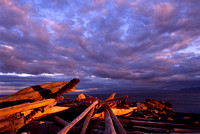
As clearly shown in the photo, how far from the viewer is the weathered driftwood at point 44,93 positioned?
6.12 meters

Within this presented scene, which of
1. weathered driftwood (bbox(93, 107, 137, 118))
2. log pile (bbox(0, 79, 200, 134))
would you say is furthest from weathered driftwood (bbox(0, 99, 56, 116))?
weathered driftwood (bbox(93, 107, 137, 118))

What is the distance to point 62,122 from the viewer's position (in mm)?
5770

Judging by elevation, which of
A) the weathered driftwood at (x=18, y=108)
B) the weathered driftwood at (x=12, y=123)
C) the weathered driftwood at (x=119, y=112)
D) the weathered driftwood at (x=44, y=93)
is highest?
the weathered driftwood at (x=44, y=93)

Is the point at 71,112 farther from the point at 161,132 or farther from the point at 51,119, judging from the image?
the point at 161,132

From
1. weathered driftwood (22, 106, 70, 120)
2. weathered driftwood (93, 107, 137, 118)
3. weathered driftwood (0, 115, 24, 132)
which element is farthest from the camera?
weathered driftwood (93, 107, 137, 118)

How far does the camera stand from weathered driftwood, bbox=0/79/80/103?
6125mm

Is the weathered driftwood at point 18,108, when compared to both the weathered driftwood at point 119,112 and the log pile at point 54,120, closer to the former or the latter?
the log pile at point 54,120

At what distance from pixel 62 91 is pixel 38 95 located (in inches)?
55.2

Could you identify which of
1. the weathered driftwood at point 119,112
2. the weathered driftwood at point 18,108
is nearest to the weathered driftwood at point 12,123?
the weathered driftwood at point 18,108

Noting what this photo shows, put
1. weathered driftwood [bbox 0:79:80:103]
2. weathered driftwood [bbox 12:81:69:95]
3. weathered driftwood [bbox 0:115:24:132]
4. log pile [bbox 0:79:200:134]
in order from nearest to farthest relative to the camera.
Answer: weathered driftwood [bbox 0:115:24:132] → log pile [bbox 0:79:200:134] → weathered driftwood [bbox 0:79:80:103] → weathered driftwood [bbox 12:81:69:95]

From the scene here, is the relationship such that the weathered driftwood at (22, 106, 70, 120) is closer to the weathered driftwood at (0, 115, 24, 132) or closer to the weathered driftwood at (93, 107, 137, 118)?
the weathered driftwood at (0, 115, 24, 132)

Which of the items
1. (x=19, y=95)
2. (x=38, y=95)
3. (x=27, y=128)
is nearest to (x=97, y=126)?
(x=27, y=128)

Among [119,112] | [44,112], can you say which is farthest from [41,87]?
[119,112]

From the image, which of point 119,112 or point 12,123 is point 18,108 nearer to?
point 12,123
